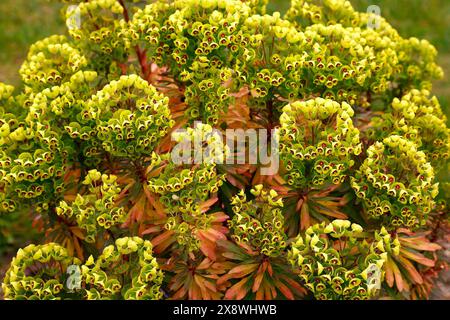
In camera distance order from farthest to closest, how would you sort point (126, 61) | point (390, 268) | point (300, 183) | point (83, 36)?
1. point (126, 61)
2. point (83, 36)
3. point (390, 268)
4. point (300, 183)

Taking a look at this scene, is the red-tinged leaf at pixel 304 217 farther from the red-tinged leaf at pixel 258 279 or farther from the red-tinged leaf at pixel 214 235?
the red-tinged leaf at pixel 214 235

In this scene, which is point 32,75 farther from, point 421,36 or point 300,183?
point 421,36

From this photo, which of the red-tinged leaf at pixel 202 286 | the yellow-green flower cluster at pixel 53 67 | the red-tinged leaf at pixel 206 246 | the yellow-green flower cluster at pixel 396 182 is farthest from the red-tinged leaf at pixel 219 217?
the yellow-green flower cluster at pixel 53 67

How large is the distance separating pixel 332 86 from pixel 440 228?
1.52 m

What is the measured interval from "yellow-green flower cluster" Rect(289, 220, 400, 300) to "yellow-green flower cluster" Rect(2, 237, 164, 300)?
76cm

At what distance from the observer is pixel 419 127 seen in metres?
3.50

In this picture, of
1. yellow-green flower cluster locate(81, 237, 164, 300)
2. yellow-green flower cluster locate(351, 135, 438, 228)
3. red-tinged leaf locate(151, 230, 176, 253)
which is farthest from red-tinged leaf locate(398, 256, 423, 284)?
yellow-green flower cluster locate(81, 237, 164, 300)

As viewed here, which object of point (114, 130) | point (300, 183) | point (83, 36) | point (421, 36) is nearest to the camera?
point (114, 130)

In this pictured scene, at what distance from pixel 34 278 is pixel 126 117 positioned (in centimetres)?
100

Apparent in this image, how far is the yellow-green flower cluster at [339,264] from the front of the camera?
2.84 metres

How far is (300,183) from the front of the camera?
3.20 m

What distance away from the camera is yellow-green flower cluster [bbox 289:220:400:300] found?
2.84m

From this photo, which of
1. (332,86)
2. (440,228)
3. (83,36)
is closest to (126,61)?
(83,36)

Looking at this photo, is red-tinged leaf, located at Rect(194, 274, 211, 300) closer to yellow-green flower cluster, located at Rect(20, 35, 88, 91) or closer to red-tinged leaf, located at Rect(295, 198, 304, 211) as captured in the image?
red-tinged leaf, located at Rect(295, 198, 304, 211)
